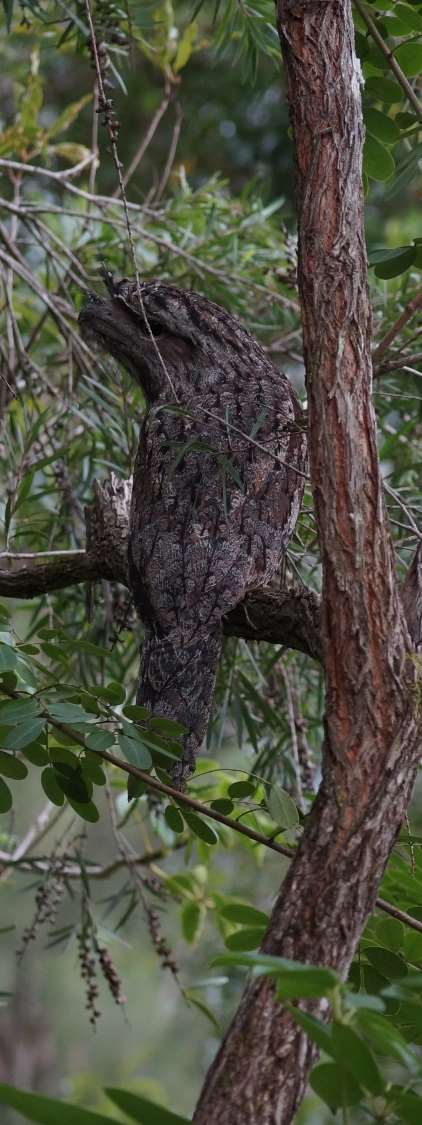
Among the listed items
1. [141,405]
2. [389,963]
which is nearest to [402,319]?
[389,963]

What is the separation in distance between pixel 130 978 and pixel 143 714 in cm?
624

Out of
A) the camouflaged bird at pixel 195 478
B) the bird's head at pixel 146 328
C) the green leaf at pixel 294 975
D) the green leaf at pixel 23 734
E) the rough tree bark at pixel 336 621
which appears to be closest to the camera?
the green leaf at pixel 294 975

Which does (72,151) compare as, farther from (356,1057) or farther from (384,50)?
(356,1057)

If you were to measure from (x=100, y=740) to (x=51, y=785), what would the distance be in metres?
0.16

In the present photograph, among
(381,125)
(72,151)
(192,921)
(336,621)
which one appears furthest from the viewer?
(72,151)

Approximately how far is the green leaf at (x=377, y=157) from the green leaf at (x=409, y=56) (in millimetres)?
110

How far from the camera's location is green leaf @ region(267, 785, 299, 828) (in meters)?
1.06

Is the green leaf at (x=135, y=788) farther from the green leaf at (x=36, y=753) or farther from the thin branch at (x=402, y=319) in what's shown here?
the thin branch at (x=402, y=319)

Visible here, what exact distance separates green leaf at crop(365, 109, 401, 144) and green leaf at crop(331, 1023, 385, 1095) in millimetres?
959

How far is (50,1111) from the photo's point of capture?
622 mm

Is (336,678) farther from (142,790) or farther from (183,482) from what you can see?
(183,482)

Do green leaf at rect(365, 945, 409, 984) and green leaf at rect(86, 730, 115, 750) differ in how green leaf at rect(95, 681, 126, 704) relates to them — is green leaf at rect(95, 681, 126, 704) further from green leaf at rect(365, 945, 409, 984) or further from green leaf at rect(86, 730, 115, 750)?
green leaf at rect(365, 945, 409, 984)

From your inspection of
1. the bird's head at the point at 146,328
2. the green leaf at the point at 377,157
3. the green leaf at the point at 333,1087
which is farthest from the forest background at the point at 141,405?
the green leaf at the point at 333,1087

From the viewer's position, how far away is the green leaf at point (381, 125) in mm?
1233
